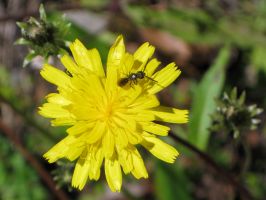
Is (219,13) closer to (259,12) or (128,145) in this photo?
(259,12)

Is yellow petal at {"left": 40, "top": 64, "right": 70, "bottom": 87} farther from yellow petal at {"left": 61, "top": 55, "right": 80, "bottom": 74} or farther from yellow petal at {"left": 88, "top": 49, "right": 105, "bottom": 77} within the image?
yellow petal at {"left": 88, "top": 49, "right": 105, "bottom": 77}

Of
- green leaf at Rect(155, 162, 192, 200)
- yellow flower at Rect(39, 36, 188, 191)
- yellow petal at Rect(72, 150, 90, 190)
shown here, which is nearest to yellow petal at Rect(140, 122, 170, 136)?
yellow flower at Rect(39, 36, 188, 191)

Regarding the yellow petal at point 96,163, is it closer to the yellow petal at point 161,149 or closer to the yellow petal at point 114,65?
the yellow petal at point 161,149

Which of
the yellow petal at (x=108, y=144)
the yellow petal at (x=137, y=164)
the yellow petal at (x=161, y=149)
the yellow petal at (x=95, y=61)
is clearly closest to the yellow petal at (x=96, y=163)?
the yellow petal at (x=108, y=144)

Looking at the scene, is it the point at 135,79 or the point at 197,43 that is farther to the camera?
the point at 197,43

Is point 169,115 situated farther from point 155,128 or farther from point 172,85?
point 172,85

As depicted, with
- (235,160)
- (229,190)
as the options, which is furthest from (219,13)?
(229,190)
